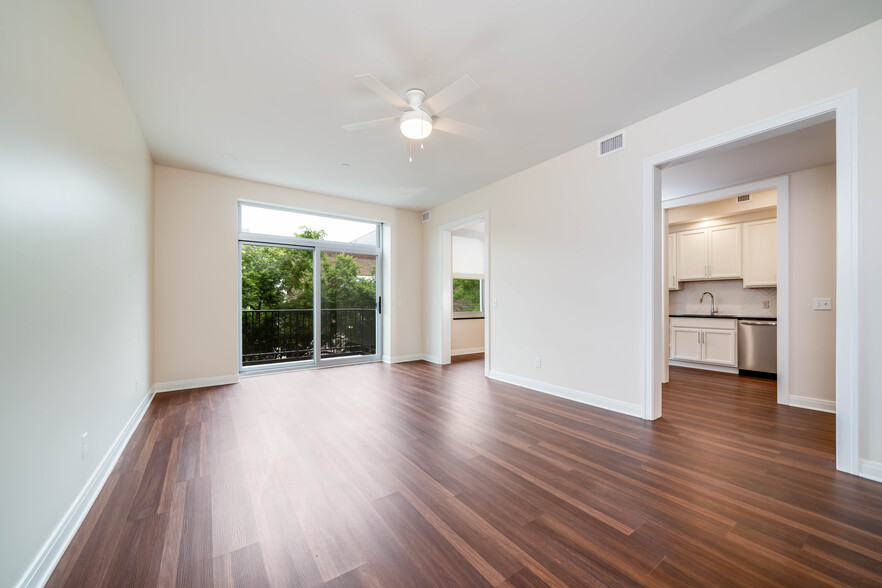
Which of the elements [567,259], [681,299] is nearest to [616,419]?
[567,259]

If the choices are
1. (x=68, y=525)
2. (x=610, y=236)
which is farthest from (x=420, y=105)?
(x=68, y=525)

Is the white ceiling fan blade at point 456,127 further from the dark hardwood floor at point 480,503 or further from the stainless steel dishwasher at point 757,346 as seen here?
the stainless steel dishwasher at point 757,346

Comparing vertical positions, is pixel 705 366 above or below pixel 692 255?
below

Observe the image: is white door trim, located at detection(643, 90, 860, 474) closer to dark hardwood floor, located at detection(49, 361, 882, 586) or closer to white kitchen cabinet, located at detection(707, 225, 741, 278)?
dark hardwood floor, located at detection(49, 361, 882, 586)

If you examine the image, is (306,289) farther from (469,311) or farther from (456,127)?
(456,127)

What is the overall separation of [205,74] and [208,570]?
10.3ft

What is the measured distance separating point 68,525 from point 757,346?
7.24m

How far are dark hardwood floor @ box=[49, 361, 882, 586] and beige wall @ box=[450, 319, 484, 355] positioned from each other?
3.64 meters

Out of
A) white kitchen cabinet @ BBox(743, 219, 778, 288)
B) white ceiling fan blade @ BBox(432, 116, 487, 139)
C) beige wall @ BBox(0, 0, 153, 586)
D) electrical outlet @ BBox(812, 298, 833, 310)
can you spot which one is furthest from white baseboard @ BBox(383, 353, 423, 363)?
white kitchen cabinet @ BBox(743, 219, 778, 288)

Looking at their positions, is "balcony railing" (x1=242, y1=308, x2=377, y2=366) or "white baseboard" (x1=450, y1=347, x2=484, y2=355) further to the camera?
"white baseboard" (x1=450, y1=347, x2=484, y2=355)

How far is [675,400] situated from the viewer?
3.75m

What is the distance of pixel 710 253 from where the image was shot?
5.59m

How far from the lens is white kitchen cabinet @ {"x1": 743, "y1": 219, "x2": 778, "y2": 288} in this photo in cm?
495

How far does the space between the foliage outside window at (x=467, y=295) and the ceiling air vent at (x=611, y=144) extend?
4.22m
